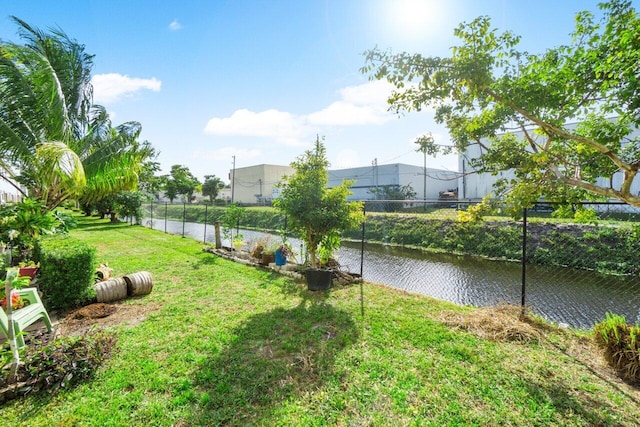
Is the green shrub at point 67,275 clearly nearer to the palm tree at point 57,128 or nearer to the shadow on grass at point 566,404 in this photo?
the palm tree at point 57,128

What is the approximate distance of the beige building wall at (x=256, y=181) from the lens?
45031 millimetres

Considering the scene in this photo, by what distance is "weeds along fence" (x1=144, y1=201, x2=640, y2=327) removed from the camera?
6.42 m

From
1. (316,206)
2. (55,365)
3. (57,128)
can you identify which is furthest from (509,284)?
(57,128)

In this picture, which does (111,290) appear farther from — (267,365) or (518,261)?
(518,261)

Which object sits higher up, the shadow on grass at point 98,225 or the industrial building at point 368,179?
the industrial building at point 368,179

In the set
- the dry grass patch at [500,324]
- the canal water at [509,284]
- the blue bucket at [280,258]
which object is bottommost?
the canal water at [509,284]

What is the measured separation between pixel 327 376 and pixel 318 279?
8.82ft

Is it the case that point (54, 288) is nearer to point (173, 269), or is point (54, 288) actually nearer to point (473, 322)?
point (173, 269)

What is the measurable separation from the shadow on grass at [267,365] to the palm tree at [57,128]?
4.16 metres

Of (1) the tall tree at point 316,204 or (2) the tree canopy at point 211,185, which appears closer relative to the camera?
(1) the tall tree at point 316,204

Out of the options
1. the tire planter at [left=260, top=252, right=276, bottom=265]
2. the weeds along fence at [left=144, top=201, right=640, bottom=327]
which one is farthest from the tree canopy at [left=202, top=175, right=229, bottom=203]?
the tire planter at [left=260, top=252, right=276, bottom=265]

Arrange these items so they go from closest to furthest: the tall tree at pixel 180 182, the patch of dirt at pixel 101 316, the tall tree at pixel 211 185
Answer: the patch of dirt at pixel 101 316 → the tall tree at pixel 180 182 → the tall tree at pixel 211 185

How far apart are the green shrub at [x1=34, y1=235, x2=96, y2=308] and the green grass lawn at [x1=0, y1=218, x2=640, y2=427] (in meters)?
1.17

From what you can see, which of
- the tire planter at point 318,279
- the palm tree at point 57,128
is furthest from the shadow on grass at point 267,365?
the palm tree at point 57,128
